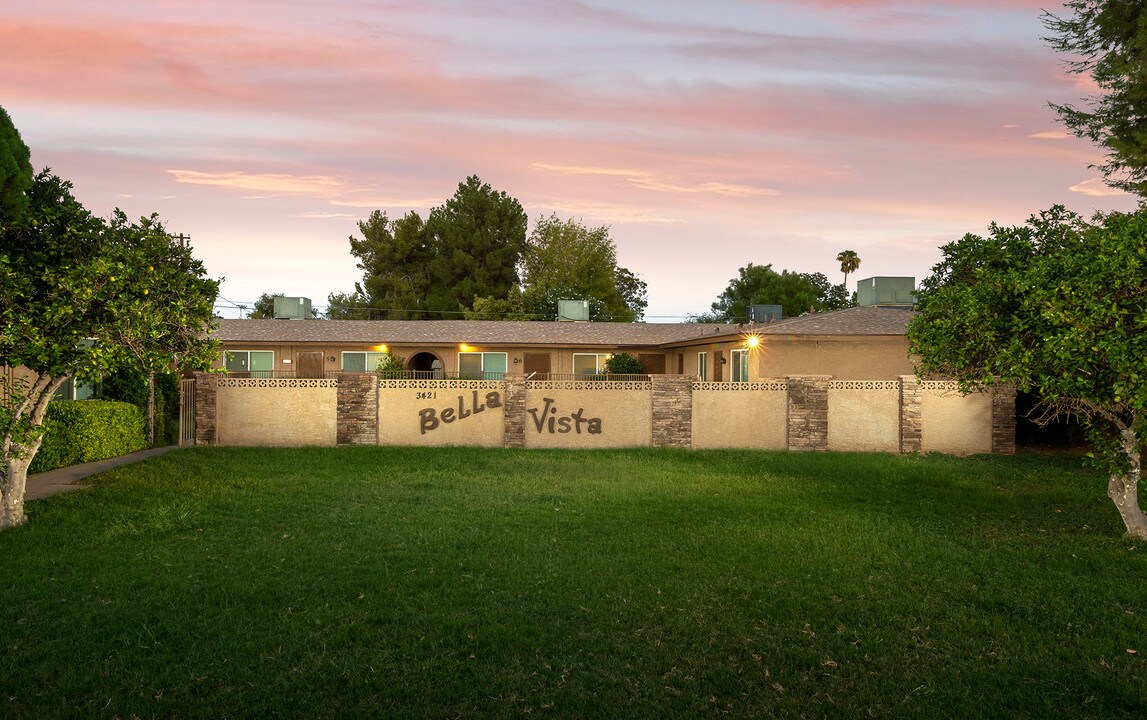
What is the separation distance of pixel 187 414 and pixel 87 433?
310 centimetres

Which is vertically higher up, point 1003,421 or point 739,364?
point 739,364

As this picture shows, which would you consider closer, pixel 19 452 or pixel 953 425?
pixel 19 452

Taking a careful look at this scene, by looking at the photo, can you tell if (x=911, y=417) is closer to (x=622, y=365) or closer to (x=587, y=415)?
(x=587, y=415)

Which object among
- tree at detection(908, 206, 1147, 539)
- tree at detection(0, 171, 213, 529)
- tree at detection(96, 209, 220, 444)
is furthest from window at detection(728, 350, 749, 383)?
tree at detection(0, 171, 213, 529)

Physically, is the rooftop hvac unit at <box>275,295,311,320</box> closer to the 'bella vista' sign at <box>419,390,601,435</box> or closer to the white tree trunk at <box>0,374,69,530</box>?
the 'bella vista' sign at <box>419,390,601,435</box>

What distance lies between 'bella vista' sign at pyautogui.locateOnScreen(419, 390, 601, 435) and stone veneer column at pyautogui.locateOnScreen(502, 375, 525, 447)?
0.89 feet

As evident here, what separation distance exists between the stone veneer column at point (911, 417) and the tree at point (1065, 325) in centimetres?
757

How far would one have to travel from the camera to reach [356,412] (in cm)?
1881

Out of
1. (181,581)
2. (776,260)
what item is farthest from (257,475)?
(776,260)

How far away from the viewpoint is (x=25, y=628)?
6.07 meters

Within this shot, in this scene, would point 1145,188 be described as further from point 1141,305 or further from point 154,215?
point 154,215

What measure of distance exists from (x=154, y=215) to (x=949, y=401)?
53.6 ft

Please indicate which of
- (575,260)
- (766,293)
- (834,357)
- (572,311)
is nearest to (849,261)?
(766,293)

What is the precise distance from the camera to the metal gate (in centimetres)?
1858
